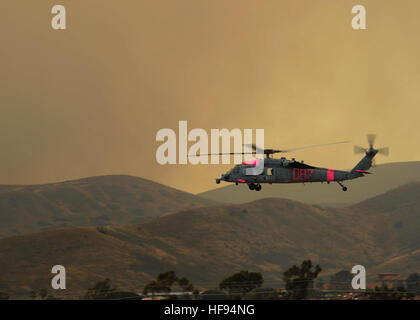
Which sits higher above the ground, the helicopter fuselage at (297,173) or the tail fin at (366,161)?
the tail fin at (366,161)

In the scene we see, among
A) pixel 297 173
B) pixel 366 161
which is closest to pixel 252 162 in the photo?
pixel 297 173

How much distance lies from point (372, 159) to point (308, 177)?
378 inches

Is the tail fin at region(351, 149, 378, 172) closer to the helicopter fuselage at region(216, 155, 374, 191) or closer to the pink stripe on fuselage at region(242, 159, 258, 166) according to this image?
the helicopter fuselage at region(216, 155, 374, 191)

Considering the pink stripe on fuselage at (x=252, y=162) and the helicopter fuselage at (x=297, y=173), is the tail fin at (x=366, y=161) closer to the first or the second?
the helicopter fuselage at (x=297, y=173)

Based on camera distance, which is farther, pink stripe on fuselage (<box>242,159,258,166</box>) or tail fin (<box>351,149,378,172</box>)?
pink stripe on fuselage (<box>242,159,258,166</box>)

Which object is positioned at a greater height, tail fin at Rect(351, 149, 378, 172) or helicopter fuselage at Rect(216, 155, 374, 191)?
tail fin at Rect(351, 149, 378, 172)

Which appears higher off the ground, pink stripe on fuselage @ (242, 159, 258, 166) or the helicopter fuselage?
pink stripe on fuselage @ (242, 159, 258, 166)

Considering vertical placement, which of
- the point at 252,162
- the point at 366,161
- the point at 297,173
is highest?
the point at 252,162

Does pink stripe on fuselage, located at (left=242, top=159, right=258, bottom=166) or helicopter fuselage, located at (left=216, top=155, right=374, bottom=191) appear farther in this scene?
pink stripe on fuselage, located at (left=242, top=159, right=258, bottom=166)

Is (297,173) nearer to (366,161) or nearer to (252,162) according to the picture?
(252,162)
